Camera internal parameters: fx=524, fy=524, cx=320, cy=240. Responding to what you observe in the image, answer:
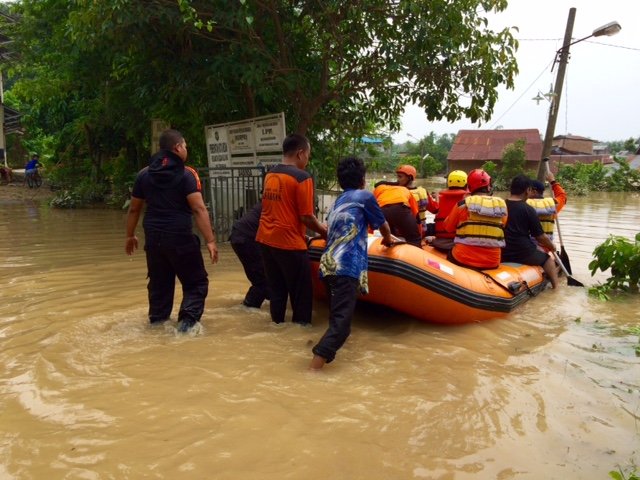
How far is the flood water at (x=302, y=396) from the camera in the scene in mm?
2422

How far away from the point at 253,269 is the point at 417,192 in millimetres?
2443

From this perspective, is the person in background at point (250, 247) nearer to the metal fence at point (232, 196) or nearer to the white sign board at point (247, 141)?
the white sign board at point (247, 141)

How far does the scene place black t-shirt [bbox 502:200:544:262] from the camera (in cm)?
569

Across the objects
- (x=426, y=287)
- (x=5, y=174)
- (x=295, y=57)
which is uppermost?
(x=295, y=57)

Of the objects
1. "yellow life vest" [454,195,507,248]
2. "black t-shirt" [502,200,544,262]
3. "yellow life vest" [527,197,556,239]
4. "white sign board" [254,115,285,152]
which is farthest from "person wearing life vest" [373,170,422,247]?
"white sign board" [254,115,285,152]

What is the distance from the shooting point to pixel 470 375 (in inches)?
139

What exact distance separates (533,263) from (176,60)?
594 centimetres

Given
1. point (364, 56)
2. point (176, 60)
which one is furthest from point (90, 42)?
point (364, 56)

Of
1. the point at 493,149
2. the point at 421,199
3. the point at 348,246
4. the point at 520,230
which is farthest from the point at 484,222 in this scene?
the point at 493,149

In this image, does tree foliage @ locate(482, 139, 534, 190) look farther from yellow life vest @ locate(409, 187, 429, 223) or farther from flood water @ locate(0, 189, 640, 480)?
flood water @ locate(0, 189, 640, 480)

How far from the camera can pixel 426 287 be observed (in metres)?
4.39

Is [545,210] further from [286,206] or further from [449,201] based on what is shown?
[286,206]

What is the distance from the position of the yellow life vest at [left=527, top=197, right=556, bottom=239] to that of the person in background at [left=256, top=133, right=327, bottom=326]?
3.56 meters

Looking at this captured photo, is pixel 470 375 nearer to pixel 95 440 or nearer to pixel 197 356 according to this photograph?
pixel 197 356
